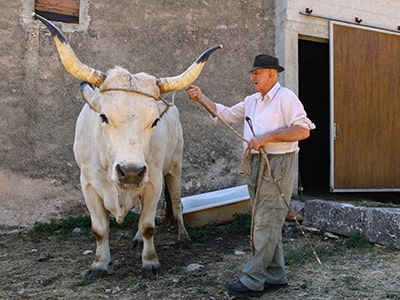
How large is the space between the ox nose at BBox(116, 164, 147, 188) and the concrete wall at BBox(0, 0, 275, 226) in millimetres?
3421

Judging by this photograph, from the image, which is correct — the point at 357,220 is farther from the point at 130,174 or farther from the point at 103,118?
the point at 103,118

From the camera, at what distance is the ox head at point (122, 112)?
292cm

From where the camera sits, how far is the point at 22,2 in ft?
19.7

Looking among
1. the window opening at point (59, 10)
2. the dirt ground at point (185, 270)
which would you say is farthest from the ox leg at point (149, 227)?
the window opening at point (59, 10)

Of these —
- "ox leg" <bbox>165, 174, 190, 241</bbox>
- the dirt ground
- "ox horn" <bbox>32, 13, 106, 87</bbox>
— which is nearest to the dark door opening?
"ox leg" <bbox>165, 174, 190, 241</bbox>

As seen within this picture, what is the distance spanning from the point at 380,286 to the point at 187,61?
4.62 m

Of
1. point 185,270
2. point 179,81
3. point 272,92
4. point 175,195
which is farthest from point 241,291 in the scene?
point 175,195

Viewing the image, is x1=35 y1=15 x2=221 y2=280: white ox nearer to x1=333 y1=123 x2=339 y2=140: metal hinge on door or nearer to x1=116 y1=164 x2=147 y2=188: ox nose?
x1=116 y1=164 x2=147 y2=188: ox nose

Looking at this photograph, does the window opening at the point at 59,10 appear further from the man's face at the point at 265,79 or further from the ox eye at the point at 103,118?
the man's face at the point at 265,79

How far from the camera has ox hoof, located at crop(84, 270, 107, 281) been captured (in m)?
3.66

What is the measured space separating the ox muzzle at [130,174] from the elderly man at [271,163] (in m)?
0.84

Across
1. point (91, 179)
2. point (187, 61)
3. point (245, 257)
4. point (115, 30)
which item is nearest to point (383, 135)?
point (187, 61)

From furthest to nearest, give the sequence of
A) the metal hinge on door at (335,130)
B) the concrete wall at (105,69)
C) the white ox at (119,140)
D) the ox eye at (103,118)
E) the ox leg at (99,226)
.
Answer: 1. the metal hinge on door at (335,130)
2. the concrete wall at (105,69)
3. the ox leg at (99,226)
4. the ox eye at (103,118)
5. the white ox at (119,140)

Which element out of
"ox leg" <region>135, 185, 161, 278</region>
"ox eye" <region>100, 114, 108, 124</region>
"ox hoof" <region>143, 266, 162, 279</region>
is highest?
"ox eye" <region>100, 114, 108, 124</region>
